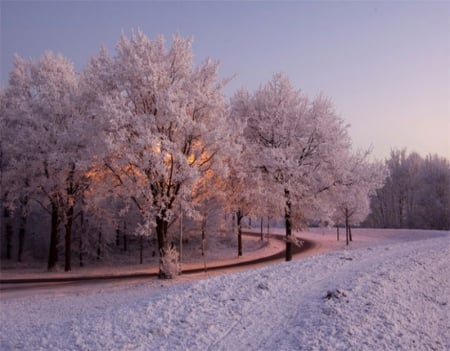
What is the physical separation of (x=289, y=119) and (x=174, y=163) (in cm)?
1037

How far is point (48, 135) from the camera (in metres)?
28.3

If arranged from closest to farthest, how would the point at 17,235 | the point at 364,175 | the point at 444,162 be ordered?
the point at 364,175 → the point at 17,235 → the point at 444,162

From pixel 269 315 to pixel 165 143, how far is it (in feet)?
38.0

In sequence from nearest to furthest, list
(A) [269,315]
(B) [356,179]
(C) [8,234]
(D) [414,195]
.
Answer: (A) [269,315], (B) [356,179], (C) [8,234], (D) [414,195]

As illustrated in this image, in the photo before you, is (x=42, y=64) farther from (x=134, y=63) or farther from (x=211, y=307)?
(x=211, y=307)

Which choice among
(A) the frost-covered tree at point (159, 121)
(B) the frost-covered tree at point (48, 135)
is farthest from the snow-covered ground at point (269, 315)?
(B) the frost-covered tree at point (48, 135)

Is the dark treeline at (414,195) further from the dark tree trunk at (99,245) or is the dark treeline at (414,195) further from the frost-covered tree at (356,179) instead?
the dark tree trunk at (99,245)

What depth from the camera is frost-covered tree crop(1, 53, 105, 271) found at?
2788 cm

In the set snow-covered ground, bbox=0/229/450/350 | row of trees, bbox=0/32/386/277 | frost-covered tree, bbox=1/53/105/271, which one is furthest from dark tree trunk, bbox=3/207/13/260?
snow-covered ground, bbox=0/229/450/350

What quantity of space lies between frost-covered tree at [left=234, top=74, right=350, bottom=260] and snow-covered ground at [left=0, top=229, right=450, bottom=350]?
392 inches

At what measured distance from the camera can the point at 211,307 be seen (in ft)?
38.3

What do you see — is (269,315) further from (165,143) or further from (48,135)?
(48,135)

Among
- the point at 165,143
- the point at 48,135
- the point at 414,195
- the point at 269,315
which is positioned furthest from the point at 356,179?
the point at 414,195

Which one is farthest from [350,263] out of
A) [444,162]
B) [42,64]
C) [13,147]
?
[444,162]
